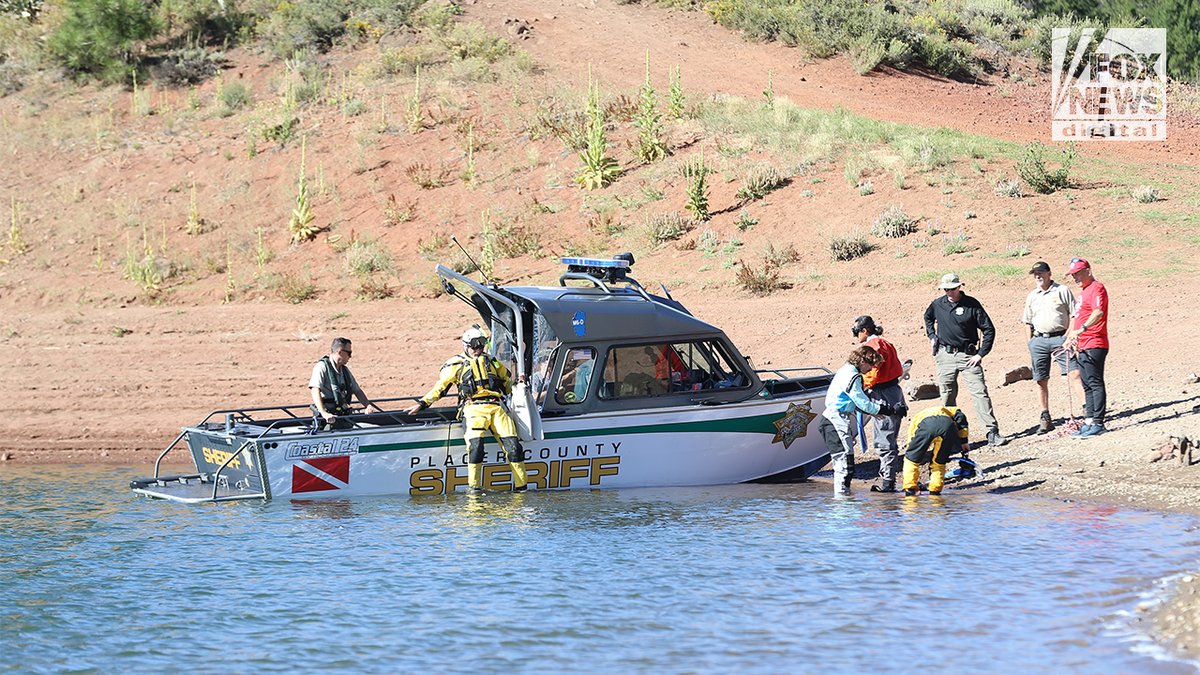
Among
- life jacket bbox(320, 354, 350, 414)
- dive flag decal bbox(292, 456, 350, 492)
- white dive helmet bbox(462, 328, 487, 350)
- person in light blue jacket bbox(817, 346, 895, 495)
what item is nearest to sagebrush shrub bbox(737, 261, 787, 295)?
person in light blue jacket bbox(817, 346, 895, 495)

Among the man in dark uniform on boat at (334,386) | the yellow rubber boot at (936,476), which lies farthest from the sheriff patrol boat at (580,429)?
the yellow rubber boot at (936,476)

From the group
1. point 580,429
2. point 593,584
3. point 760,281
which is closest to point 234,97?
point 760,281

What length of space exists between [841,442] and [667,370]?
6.02 ft

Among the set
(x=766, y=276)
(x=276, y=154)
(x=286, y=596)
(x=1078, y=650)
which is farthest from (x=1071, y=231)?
(x=276, y=154)

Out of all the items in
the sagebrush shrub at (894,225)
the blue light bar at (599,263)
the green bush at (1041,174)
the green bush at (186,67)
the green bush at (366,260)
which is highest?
the green bush at (186,67)

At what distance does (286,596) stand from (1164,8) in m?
38.9

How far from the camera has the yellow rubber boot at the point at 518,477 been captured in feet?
34.1

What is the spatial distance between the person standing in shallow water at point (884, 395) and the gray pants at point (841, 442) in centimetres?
32

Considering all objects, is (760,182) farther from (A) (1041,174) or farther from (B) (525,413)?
(B) (525,413)

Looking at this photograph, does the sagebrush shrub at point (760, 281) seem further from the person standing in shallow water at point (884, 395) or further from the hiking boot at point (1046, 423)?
the person standing in shallow water at point (884, 395)

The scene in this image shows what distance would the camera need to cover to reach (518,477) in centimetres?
1041

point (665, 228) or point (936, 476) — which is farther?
point (665, 228)

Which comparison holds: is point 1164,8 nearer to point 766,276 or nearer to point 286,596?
point 766,276

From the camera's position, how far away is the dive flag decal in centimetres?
1002
